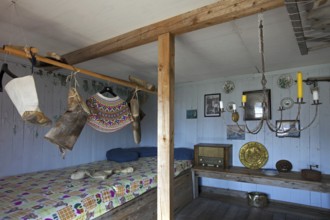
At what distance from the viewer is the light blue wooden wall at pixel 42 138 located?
2289 millimetres

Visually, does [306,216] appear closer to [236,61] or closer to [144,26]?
[236,61]

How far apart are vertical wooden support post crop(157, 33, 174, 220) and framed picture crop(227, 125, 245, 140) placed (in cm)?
207

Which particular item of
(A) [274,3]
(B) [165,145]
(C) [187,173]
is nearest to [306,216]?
(C) [187,173]

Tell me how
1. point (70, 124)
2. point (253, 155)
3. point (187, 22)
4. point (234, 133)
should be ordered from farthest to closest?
point (234, 133) → point (253, 155) → point (70, 124) → point (187, 22)

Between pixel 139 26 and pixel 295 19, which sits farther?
pixel 139 26

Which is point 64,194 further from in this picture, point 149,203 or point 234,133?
point 234,133

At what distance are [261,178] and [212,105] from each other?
1410mm

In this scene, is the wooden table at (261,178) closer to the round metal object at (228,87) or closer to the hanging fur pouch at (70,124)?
the round metal object at (228,87)

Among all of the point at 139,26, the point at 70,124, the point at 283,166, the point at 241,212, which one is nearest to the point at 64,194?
the point at 70,124

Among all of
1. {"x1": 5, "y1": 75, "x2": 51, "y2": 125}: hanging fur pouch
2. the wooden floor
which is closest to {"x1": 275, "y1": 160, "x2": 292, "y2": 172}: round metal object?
the wooden floor

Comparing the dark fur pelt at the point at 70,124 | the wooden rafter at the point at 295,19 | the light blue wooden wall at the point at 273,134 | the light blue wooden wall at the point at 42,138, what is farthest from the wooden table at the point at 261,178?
the dark fur pelt at the point at 70,124

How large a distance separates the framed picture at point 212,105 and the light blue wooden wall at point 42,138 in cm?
130

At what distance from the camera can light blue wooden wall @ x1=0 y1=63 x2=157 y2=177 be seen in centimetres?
229

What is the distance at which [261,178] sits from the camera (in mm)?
2668
